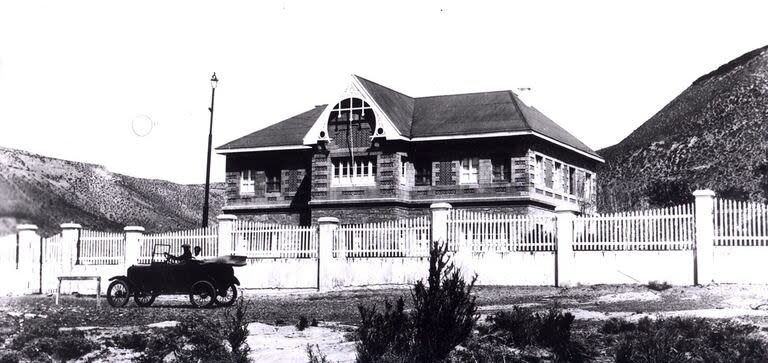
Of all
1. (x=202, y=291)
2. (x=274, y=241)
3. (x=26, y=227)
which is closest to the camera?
(x=202, y=291)

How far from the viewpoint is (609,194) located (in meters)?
68.8

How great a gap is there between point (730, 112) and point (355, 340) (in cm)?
5957

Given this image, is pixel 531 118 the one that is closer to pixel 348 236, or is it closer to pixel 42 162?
pixel 348 236

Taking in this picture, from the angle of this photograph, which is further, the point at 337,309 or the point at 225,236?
the point at 225,236

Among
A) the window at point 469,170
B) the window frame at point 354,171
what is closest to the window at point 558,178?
the window at point 469,170

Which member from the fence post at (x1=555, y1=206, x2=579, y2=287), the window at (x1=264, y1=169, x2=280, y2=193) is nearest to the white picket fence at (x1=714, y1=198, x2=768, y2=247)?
the fence post at (x1=555, y1=206, x2=579, y2=287)

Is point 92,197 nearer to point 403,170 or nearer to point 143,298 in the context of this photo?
point 403,170

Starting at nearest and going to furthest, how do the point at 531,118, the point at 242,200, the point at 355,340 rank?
the point at 355,340
the point at 531,118
the point at 242,200

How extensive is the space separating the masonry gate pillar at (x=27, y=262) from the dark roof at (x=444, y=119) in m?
13.6

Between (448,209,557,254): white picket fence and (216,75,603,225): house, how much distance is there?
11283mm

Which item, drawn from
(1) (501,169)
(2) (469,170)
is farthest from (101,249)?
(1) (501,169)

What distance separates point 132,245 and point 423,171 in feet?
46.0

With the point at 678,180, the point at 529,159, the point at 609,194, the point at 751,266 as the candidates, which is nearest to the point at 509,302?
the point at 751,266

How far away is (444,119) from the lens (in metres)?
40.2
